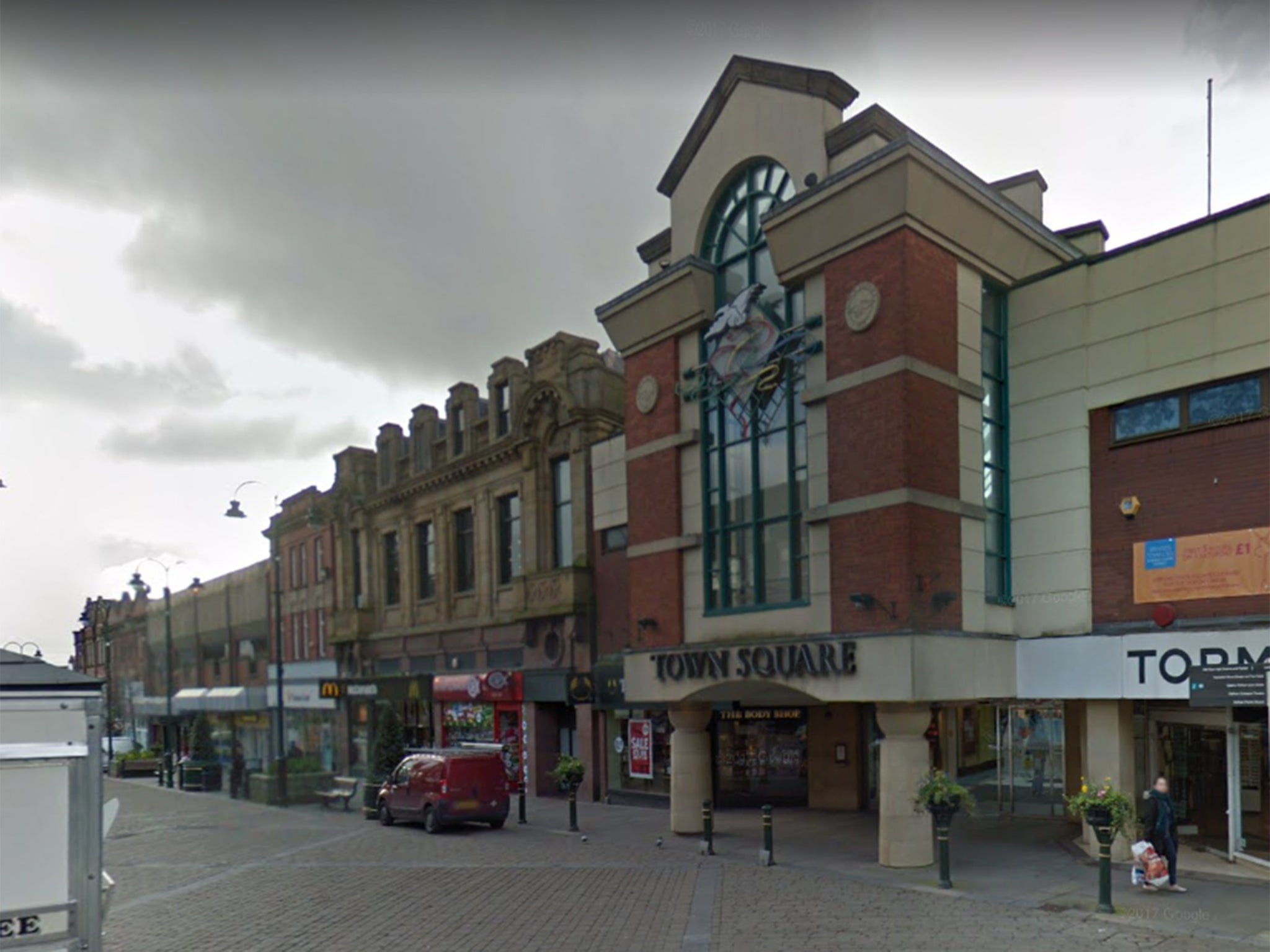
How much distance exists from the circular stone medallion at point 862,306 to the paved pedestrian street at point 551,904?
9056 mm

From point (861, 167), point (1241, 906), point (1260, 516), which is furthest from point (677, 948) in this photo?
point (861, 167)

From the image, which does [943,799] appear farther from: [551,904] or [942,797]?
[551,904]

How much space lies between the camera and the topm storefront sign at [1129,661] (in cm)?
1502

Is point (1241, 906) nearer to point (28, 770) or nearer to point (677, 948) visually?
point (677, 948)

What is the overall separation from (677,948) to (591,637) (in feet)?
51.3

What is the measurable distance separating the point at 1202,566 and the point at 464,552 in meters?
23.8

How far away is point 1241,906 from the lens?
42.8 feet

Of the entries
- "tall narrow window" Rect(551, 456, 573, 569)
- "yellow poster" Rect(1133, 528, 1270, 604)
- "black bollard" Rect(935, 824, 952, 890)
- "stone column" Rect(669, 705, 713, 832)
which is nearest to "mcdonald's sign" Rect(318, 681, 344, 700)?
"tall narrow window" Rect(551, 456, 573, 569)

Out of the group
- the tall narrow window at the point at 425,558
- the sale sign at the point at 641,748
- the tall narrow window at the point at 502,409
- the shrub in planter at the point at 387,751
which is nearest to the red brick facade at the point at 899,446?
the sale sign at the point at 641,748

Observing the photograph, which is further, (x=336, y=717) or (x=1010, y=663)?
(x=336, y=717)

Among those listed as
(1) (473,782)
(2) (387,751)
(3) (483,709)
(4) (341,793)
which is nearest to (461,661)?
(3) (483,709)

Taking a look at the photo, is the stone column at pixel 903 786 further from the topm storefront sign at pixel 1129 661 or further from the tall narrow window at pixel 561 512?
the tall narrow window at pixel 561 512

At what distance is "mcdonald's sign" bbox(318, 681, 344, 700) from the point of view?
3778 cm

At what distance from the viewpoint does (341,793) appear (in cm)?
2891
